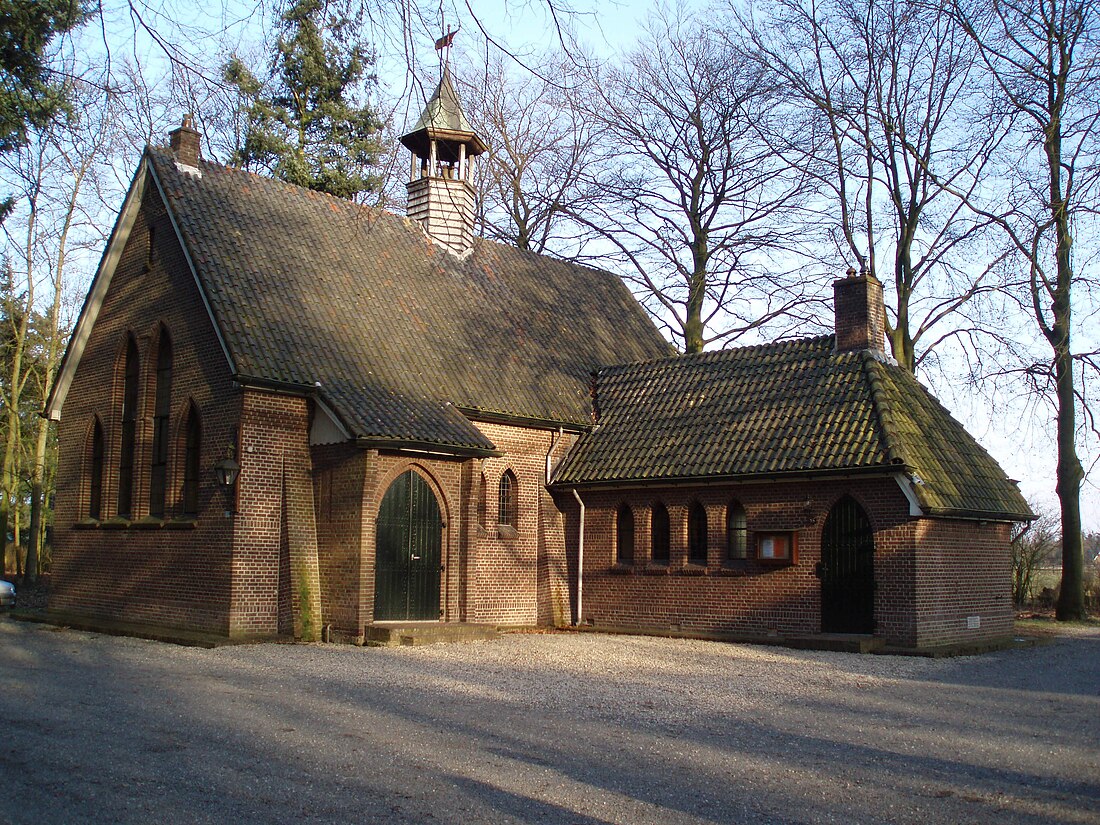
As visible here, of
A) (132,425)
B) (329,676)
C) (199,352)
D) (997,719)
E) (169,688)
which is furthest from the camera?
(132,425)

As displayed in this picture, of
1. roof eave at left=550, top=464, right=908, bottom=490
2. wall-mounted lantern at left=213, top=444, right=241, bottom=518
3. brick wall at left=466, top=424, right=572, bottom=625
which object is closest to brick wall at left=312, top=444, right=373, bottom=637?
wall-mounted lantern at left=213, top=444, right=241, bottom=518

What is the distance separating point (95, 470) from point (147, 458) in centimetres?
226

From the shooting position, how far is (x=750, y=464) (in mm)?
18688

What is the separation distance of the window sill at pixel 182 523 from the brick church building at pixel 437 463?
0.08 metres

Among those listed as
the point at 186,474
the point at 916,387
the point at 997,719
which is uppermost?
the point at 916,387

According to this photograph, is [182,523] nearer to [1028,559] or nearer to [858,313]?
[858,313]

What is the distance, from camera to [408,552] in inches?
712

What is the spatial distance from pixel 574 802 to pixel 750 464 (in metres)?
12.5

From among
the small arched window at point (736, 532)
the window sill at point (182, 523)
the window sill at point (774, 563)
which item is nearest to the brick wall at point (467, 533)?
the window sill at point (182, 523)

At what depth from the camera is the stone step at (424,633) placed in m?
16.7

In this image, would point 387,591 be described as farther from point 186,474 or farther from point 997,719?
point 997,719

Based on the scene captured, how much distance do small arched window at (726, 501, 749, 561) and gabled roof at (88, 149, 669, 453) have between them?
4.37m

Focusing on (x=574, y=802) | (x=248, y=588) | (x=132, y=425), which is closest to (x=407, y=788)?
(x=574, y=802)

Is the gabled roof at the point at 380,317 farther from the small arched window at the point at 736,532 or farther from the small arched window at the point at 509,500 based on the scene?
the small arched window at the point at 736,532
